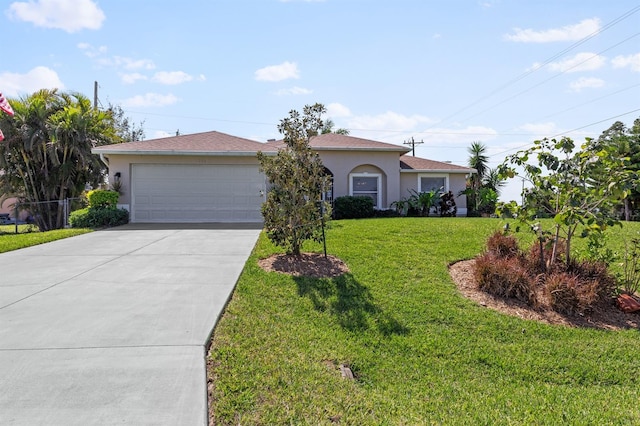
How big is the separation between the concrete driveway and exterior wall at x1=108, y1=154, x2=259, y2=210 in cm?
706

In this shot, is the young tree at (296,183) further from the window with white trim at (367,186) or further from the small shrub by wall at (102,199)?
the window with white trim at (367,186)

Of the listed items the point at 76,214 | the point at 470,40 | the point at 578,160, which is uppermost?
the point at 470,40

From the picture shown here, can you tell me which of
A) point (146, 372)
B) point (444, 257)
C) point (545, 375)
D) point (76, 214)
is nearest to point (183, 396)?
Answer: point (146, 372)

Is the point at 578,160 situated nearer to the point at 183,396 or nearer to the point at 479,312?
the point at 479,312

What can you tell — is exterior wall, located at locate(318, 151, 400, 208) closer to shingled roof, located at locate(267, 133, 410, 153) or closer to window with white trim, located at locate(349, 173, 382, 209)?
window with white trim, located at locate(349, 173, 382, 209)

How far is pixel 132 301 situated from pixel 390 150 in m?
13.9

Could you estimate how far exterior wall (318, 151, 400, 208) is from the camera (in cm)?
1738

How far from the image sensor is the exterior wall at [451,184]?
18.8 m

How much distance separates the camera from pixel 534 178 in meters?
6.06

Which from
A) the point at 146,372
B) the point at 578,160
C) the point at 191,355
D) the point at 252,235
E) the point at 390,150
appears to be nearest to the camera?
the point at 146,372

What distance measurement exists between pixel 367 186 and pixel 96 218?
1082 cm

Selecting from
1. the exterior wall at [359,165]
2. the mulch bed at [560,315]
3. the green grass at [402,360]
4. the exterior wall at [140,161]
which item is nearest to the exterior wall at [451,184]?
the exterior wall at [359,165]

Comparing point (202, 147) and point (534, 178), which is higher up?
point (202, 147)

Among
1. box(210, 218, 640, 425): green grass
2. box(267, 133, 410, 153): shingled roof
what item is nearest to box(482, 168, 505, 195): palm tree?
box(267, 133, 410, 153): shingled roof
